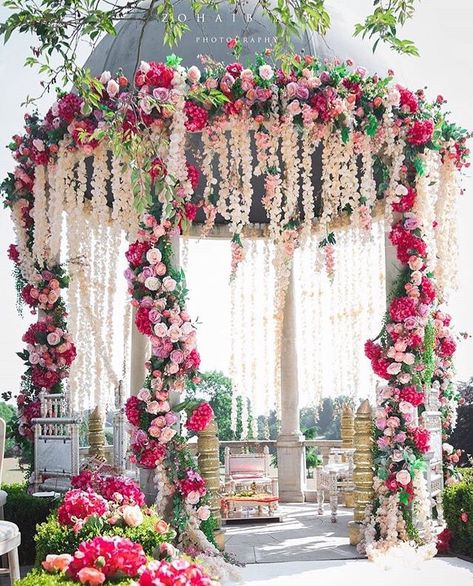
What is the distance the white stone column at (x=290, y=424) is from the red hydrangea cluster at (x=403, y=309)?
4.86 meters

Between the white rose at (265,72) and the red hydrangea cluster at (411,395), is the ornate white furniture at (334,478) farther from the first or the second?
the white rose at (265,72)

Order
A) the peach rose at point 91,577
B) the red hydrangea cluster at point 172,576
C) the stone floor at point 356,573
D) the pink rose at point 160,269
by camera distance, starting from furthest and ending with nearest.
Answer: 1. the pink rose at point 160,269
2. the stone floor at point 356,573
3. the peach rose at point 91,577
4. the red hydrangea cluster at point 172,576

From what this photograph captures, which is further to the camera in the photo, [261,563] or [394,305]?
[394,305]

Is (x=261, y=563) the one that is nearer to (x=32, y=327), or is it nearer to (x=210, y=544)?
(x=210, y=544)

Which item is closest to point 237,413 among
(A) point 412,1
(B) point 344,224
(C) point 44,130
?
(B) point 344,224

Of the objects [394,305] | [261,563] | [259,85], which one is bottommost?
[261,563]

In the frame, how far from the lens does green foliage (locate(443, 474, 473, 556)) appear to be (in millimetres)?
9766

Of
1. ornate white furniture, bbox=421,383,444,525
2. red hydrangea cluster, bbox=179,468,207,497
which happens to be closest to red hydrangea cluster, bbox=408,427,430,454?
ornate white furniture, bbox=421,383,444,525

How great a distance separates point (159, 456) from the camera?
32.0 feet

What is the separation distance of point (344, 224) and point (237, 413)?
4.39 metres

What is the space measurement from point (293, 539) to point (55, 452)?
3.42 metres

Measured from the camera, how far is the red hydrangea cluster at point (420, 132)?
34.4 ft

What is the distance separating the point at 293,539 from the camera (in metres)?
11.4

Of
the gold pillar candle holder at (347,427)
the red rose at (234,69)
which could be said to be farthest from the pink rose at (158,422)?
the gold pillar candle holder at (347,427)
